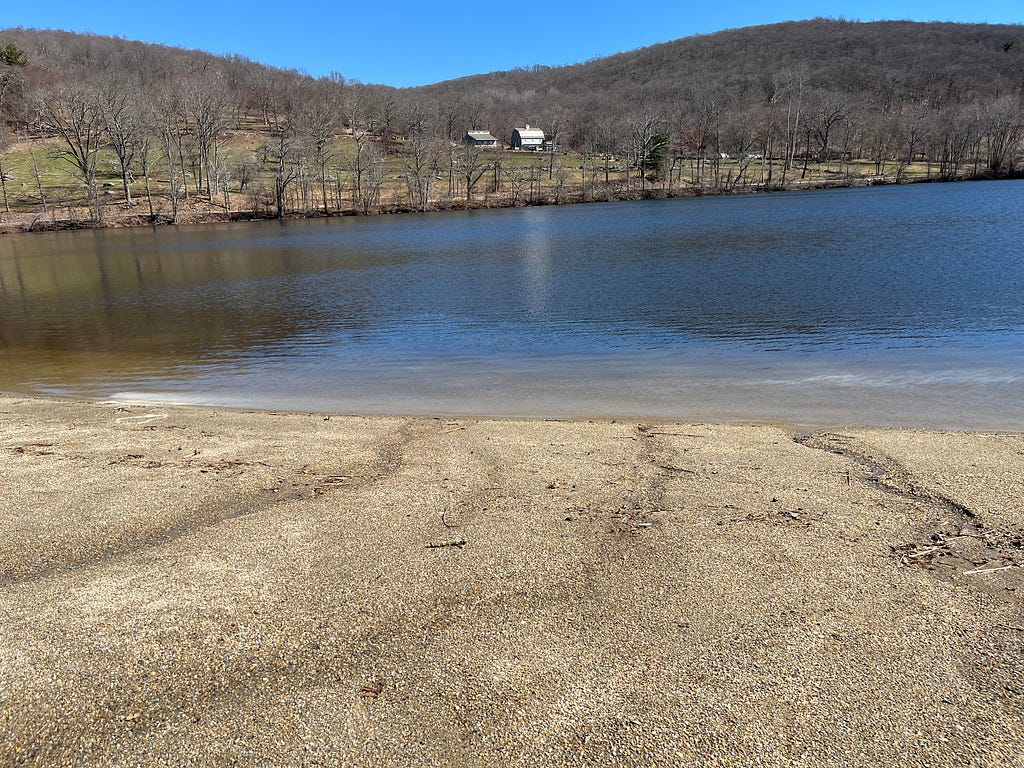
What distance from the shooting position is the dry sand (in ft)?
10.3

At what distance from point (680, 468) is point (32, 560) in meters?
6.02

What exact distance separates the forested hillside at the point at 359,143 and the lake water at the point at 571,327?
157 ft

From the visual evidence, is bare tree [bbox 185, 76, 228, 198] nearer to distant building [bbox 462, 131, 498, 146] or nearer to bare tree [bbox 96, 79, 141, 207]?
bare tree [bbox 96, 79, 141, 207]

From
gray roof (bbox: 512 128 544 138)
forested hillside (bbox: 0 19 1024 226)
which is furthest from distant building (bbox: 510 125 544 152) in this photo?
forested hillside (bbox: 0 19 1024 226)

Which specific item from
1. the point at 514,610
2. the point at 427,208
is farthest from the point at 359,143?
the point at 514,610

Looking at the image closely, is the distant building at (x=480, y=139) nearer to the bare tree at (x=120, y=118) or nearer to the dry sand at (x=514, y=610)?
the bare tree at (x=120, y=118)

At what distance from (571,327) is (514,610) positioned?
14350mm

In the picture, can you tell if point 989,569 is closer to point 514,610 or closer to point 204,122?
point 514,610

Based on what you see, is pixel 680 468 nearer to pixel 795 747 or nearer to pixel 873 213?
pixel 795 747

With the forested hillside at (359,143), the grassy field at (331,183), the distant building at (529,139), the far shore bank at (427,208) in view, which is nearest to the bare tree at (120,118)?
the forested hillside at (359,143)

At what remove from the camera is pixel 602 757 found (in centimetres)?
303

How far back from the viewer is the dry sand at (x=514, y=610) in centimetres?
315

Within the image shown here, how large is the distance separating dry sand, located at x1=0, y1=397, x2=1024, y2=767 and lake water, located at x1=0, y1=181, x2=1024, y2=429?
4.24 metres

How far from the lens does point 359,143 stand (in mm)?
96062
